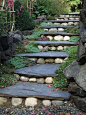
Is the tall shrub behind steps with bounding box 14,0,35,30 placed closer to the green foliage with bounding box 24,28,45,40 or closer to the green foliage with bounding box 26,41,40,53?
the green foliage with bounding box 24,28,45,40

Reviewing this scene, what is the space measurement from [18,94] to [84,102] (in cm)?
118

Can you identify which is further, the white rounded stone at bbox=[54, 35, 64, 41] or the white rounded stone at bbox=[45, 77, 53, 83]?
the white rounded stone at bbox=[54, 35, 64, 41]

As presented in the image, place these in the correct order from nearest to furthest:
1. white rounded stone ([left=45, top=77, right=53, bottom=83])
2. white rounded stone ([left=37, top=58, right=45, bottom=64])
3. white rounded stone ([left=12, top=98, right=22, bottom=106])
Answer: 1. white rounded stone ([left=12, top=98, right=22, bottom=106])
2. white rounded stone ([left=45, top=77, right=53, bottom=83])
3. white rounded stone ([left=37, top=58, right=45, bottom=64])

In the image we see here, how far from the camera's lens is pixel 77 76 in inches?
101

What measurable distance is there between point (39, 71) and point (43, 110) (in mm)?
1050

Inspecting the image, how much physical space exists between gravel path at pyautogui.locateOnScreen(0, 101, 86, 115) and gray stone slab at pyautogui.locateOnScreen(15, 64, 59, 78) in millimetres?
768

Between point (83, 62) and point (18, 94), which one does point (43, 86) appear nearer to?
point (18, 94)

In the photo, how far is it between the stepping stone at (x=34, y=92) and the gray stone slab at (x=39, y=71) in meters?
0.28

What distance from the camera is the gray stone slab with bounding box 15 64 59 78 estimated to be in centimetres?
337

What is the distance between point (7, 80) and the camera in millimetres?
3197

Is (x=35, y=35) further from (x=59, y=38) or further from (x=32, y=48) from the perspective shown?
(x=32, y=48)

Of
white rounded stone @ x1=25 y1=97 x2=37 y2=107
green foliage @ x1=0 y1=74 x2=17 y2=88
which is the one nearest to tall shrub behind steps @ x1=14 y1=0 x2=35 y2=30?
green foliage @ x1=0 y1=74 x2=17 y2=88

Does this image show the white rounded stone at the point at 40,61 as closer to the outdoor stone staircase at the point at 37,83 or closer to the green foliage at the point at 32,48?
the outdoor stone staircase at the point at 37,83

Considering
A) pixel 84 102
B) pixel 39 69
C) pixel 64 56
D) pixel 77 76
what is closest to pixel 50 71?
pixel 39 69
